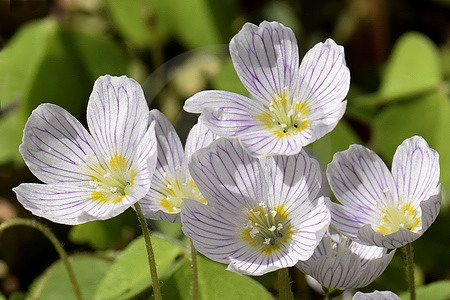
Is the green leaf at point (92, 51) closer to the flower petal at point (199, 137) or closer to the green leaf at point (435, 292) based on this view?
the flower petal at point (199, 137)

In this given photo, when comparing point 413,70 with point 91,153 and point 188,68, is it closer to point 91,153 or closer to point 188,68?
point 188,68

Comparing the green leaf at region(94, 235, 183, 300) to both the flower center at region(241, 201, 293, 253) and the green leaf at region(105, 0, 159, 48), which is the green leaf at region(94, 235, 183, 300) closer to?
the flower center at region(241, 201, 293, 253)

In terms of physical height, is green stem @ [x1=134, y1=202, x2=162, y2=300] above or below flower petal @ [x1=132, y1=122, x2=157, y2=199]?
below

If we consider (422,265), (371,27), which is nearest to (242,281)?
(422,265)

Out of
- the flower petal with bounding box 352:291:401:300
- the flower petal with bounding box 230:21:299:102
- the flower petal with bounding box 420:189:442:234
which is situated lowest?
the flower petal with bounding box 352:291:401:300

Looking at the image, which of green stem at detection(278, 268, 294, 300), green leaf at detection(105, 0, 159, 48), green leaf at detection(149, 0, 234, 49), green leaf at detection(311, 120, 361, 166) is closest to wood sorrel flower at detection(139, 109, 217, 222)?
green stem at detection(278, 268, 294, 300)

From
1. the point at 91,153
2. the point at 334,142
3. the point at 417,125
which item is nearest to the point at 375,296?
the point at 91,153
